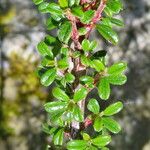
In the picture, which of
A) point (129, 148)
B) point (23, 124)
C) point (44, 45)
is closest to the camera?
point (44, 45)

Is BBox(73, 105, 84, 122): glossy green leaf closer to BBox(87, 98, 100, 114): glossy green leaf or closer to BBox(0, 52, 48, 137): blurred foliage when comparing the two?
BBox(87, 98, 100, 114): glossy green leaf

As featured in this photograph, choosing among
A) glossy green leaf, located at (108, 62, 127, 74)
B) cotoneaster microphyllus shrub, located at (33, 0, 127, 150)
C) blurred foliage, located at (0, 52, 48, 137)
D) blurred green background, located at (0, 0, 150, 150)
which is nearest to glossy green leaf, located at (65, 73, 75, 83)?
cotoneaster microphyllus shrub, located at (33, 0, 127, 150)

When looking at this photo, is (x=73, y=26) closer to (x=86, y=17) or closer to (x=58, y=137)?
(x=86, y=17)

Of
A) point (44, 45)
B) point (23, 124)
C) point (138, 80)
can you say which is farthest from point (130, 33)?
point (44, 45)

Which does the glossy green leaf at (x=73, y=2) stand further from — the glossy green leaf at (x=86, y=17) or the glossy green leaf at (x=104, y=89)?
the glossy green leaf at (x=104, y=89)

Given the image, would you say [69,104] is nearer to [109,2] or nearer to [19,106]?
[109,2]

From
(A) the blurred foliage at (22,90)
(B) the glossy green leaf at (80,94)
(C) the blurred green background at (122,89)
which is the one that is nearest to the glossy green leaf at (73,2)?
(B) the glossy green leaf at (80,94)

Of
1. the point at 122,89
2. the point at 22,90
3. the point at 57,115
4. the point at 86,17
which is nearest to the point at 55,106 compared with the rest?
the point at 57,115
